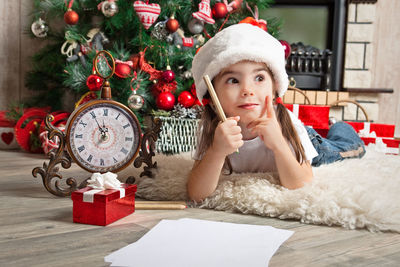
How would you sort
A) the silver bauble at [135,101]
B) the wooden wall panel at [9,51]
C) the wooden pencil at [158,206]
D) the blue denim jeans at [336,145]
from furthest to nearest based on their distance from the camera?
the wooden wall panel at [9,51], the silver bauble at [135,101], the blue denim jeans at [336,145], the wooden pencil at [158,206]

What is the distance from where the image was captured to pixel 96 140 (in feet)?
3.31

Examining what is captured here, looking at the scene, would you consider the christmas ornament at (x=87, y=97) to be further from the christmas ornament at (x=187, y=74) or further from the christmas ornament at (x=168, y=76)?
the christmas ornament at (x=187, y=74)

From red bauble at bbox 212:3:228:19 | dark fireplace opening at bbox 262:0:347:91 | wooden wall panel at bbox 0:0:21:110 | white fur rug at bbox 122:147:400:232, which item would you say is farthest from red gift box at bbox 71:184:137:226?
wooden wall panel at bbox 0:0:21:110

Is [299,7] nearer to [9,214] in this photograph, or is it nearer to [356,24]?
[356,24]

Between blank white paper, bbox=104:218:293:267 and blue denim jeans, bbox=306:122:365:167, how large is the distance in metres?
0.63

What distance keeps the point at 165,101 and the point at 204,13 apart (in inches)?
19.5

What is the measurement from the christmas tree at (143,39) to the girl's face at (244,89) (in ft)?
2.66

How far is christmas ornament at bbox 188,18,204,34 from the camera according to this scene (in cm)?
195

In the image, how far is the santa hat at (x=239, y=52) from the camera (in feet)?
3.08

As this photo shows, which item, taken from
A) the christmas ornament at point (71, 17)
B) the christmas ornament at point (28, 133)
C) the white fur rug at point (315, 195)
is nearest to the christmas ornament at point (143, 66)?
the christmas ornament at point (71, 17)

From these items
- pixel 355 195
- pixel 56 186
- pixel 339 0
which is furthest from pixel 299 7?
pixel 56 186

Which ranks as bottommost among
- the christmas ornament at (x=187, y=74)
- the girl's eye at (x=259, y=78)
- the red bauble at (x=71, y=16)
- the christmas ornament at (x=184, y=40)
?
the girl's eye at (x=259, y=78)

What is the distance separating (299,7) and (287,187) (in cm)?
185

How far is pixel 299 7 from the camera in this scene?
2480 millimetres
